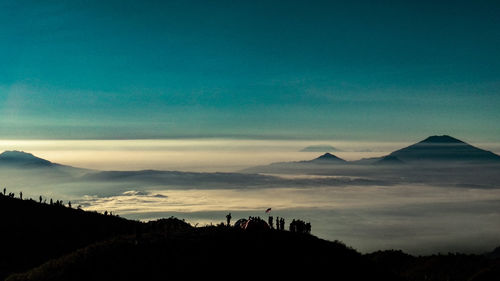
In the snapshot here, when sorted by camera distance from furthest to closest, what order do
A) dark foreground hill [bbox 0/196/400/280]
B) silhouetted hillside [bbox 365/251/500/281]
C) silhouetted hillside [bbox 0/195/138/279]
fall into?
silhouetted hillside [bbox 365/251/500/281]
silhouetted hillside [bbox 0/195/138/279]
dark foreground hill [bbox 0/196/400/280]

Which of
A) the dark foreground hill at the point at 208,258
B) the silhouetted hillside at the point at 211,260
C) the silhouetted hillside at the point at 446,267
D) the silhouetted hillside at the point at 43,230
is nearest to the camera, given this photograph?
the silhouetted hillside at the point at 211,260

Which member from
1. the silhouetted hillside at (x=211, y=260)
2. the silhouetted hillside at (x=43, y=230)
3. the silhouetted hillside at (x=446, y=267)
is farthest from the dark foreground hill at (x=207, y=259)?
the silhouetted hillside at (x=446, y=267)

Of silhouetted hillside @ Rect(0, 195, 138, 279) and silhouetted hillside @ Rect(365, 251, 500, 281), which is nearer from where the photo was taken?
silhouetted hillside @ Rect(0, 195, 138, 279)

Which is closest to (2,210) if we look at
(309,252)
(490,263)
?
(309,252)

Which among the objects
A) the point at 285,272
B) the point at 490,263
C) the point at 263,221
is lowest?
the point at 490,263

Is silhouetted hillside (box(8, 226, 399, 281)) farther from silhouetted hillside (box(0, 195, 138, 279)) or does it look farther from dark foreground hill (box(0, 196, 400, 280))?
silhouetted hillside (box(0, 195, 138, 279))

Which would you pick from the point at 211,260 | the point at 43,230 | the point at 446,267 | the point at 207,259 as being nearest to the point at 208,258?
the point at 207,259

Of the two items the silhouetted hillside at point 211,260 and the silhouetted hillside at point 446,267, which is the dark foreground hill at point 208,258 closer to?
the silhouetted hillside at point 211,260

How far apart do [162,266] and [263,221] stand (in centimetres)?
1880

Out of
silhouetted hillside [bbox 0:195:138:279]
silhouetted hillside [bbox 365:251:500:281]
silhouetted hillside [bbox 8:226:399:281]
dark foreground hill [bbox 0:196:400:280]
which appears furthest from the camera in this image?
silhouetted hillside [bbox 365:251:500:281]

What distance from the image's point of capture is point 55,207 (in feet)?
398

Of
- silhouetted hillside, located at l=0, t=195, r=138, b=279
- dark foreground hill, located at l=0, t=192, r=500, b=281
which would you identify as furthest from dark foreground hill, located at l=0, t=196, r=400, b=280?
silhouetted hillside, located at l=0, t=195, r=138, b=279

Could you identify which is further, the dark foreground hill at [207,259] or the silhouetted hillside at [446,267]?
the silhouetted hillside at [446,267]

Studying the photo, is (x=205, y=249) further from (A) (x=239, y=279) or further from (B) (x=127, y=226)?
(B) (x=127, y=226)
